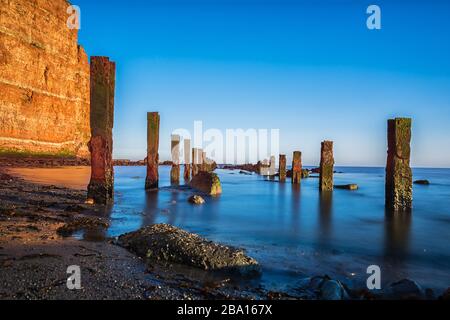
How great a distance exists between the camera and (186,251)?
405 cm

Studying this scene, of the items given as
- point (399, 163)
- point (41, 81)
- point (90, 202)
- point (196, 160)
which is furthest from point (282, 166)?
point (41, 81)

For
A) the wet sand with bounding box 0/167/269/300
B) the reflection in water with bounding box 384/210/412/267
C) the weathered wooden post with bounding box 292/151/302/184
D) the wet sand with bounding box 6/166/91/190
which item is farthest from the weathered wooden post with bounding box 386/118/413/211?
the wet sand with bounding box 6/166/91/190

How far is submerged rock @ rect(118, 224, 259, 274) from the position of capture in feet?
12.6

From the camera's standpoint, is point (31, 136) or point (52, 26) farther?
point (52, 26)

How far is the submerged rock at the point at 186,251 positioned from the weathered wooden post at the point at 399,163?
7442 mm

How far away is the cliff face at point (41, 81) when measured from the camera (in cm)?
3083

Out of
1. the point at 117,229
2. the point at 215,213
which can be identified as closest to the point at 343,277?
the point at 117,229

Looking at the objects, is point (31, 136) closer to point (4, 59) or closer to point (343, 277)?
point (4, 59)

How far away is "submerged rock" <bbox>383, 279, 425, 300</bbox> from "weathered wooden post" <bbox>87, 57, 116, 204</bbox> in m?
7.32

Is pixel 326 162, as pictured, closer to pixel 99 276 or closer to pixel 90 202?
pixel 90 202

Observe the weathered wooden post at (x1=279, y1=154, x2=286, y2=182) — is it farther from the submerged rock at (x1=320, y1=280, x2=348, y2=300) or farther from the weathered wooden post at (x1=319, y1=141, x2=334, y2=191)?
the submerged rock at (x1=320, y1=280, x2=348, y2=300)

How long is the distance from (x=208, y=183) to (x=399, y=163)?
26.0ft
